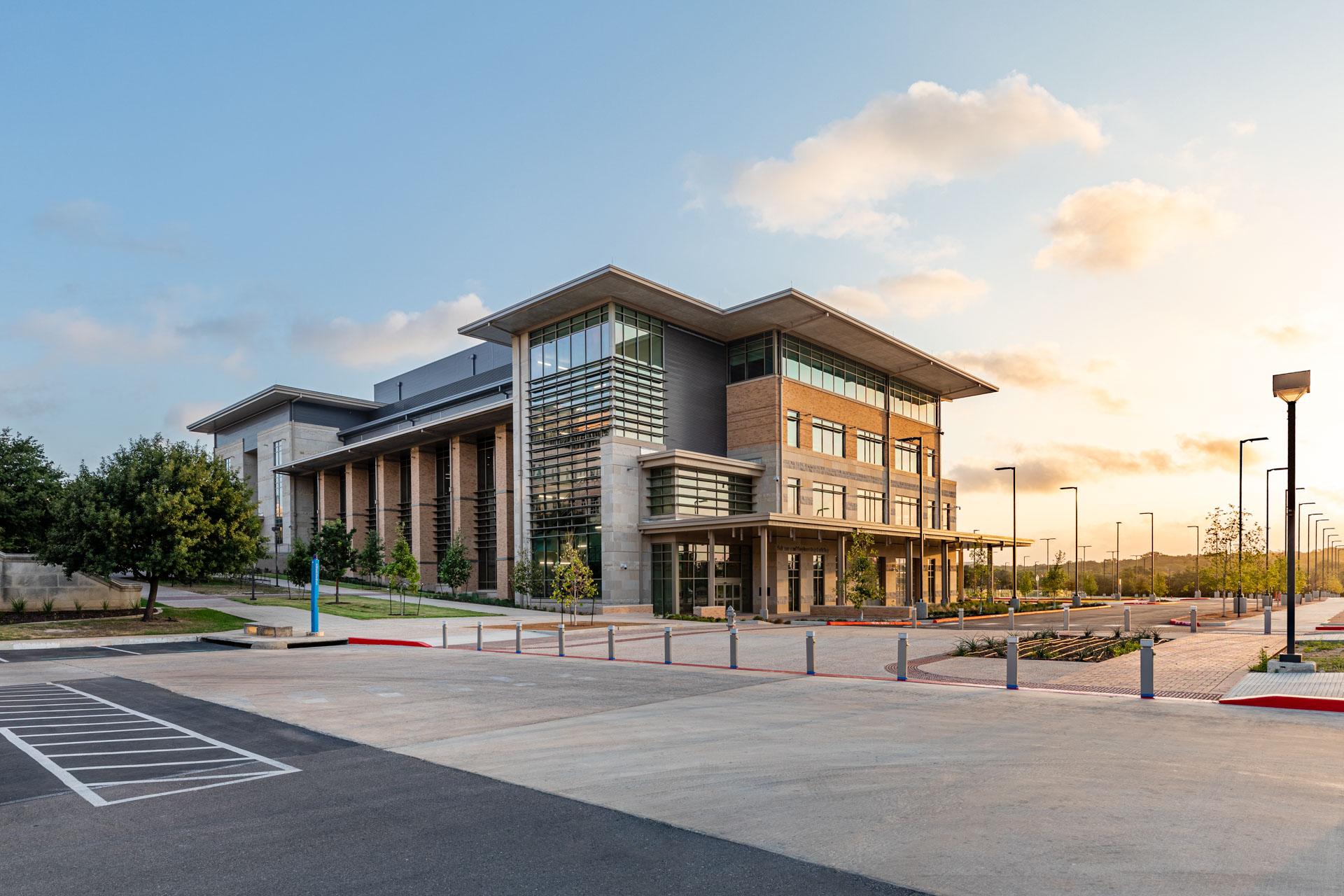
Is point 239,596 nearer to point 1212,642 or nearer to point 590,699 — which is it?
point 590,699

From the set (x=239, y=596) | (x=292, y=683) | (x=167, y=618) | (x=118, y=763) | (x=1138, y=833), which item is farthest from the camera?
(x=239, y=596)

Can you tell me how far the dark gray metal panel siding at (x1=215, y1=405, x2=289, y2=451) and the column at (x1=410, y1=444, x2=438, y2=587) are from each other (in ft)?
73.2

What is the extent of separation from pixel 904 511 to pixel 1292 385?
5179 centimetres

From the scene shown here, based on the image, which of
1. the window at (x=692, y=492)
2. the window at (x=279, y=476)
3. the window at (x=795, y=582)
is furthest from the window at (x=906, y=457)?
the window at (x=279, y=476)

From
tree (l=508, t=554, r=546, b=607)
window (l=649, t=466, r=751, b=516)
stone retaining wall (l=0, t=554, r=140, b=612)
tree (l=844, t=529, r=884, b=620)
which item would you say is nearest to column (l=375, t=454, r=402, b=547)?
tree (l=508, t=554, r=546, b=607)

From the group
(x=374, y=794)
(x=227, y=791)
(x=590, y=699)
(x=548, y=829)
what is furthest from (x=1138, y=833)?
(x=590, y=699)

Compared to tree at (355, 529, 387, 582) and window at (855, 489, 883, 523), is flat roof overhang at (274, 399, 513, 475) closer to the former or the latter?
tree at (355, 529, 387, 582)

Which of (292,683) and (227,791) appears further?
(292,683)

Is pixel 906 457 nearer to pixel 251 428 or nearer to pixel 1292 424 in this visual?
pixel 1292 424

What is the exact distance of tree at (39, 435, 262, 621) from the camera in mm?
34125

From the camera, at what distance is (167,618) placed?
37906 mm

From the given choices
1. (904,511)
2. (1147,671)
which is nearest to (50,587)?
(1147,671)

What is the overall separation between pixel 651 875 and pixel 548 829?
1387 millimetres

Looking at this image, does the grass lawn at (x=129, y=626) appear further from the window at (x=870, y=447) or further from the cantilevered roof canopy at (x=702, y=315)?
the window at (x=870, y=447)
